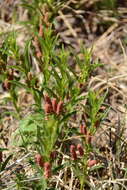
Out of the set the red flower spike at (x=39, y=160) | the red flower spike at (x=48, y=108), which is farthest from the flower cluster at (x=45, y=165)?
the red flower spike at (x=48, y=108)

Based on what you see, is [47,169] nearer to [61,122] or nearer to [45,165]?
[45,165]

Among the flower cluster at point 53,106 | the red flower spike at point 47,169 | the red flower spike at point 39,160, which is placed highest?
the flower cluster at point 53,106

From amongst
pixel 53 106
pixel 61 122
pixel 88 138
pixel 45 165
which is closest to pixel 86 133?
pixel 88 138

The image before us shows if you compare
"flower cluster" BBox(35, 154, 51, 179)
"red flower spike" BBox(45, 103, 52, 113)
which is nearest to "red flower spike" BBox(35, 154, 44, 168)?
"flower cluster" BBox(35, 154, 51, 179)

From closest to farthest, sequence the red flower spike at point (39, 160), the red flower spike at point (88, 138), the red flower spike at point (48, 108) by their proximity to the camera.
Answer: the red flower spike at point (39, 160) < the red flower spike at point (48, 108) < the red flower spike at point (88, 138)

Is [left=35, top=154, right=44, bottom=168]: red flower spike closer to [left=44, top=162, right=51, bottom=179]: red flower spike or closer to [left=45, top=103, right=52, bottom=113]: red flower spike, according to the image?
[left=44, top=162, right=51, bottom=179]: red flower spike

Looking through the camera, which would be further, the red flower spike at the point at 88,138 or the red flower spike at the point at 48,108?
the red flower spike at the point at 88,138

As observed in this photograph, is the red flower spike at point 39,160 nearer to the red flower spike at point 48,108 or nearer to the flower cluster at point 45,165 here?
the flower cluster at point 45,165

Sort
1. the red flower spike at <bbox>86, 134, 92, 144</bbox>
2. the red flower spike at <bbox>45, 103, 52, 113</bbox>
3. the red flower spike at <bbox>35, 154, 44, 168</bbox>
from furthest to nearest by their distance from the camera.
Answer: the red flower spike at <bbox>86, 134, 92, 144</bbox> < the red flower spike at <bbox>45, 103, 52, 113</bbox> < the red flower spike at <bbox>35, 154, 44, 168</bbox>

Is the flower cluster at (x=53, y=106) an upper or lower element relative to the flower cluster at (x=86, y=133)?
upper

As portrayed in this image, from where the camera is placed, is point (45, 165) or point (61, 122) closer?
point (45, 165)

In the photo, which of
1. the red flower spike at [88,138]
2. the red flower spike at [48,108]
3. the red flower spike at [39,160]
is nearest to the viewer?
the red flower spike at [39,160]
